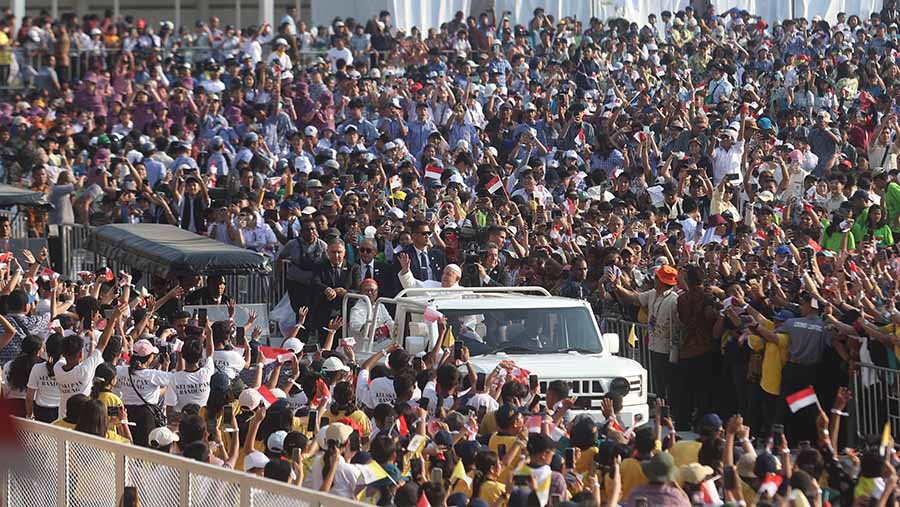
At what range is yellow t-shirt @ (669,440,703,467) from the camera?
29.7 feet

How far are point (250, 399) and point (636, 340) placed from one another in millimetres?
6956

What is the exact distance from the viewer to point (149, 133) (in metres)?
26.8

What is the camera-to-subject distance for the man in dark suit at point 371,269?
59.4 feet

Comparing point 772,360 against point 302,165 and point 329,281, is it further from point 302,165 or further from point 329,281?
point 302,165

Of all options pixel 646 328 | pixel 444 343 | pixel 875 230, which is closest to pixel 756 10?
pixel 875 230

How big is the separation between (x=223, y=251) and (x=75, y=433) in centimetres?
923

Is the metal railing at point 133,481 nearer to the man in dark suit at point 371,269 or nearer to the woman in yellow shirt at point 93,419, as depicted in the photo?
the woman in yellow shirt at point 93,419

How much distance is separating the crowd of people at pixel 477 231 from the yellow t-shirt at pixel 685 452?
24 millimetres

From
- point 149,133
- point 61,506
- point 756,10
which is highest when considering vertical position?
point 756,10

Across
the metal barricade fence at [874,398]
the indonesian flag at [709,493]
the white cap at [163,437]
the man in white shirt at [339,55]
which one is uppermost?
the man in white shirt at [339,55]

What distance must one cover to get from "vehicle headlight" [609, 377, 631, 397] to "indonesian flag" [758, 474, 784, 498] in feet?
12.8

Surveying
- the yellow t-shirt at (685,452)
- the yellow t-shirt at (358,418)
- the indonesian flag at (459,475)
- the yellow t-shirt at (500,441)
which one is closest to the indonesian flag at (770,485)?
the yellow t-shirt at (685,452)

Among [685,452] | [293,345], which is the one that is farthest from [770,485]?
[293,345]

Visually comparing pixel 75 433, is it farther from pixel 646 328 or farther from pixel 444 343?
pixel 646 328
